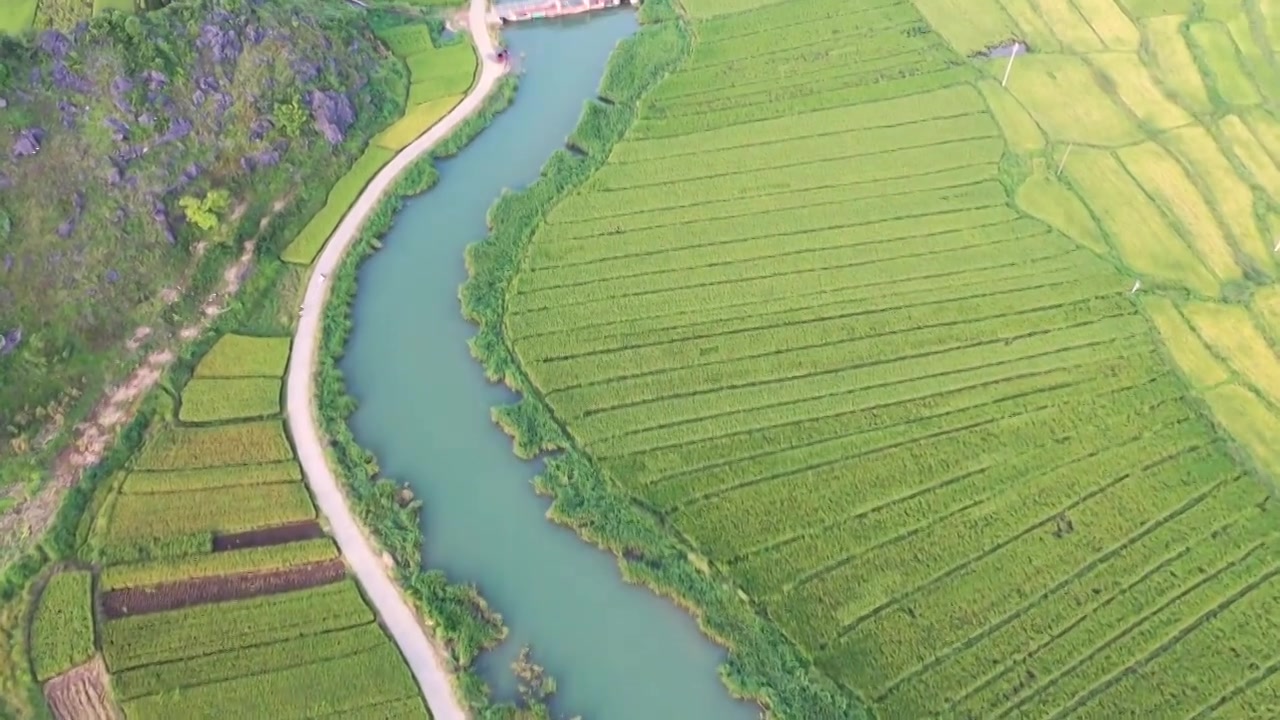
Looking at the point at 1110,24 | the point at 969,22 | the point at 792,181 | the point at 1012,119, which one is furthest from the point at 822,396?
the point at 1110,24

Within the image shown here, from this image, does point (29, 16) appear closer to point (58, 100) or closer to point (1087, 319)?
point (58, 100)

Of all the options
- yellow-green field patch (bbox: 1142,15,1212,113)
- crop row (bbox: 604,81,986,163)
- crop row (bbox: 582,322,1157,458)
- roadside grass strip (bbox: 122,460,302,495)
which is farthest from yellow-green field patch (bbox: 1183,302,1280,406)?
roadside grass strip (bbox: 122,460,302,495)

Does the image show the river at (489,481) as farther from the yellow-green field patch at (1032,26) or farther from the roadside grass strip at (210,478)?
the yellow-green field patch at (1032,26)

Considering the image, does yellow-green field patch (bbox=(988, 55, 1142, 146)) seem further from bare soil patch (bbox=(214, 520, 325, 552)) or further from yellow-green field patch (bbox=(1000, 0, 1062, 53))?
bare soil patch (bbox=(214, 520, 325, 552))

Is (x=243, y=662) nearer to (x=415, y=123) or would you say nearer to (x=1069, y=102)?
(x=415, y=123)

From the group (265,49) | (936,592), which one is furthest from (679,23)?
(936,592)
